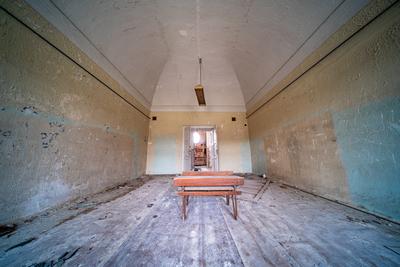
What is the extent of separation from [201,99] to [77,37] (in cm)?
297

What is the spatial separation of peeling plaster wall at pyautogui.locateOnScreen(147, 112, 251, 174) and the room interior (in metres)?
1.75

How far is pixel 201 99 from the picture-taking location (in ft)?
13.8

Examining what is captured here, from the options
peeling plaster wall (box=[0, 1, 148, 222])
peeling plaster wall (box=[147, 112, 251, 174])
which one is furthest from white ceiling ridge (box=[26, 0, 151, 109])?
peeling plaster wall (box=[147, 112, 251, 174])

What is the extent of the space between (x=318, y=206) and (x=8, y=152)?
432 centimetres

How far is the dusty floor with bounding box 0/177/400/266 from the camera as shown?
3.39ft

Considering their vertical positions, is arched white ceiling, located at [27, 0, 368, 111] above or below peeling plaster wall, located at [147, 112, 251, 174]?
above

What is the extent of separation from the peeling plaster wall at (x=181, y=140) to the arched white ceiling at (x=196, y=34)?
1.44m

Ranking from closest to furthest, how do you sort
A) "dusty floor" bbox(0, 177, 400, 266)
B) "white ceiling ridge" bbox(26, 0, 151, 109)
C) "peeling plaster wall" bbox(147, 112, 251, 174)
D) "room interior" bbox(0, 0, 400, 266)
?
"dusty floor" bbox(0, 177, 400, 266), "room interior" bbox(0, 0, 400, 266), "white ceiling ridge" bbox(26, 0, 151, 109), "peeling plaster wall" bbox(147, 112, 251, 174)

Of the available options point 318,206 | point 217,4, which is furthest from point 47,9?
point 318,206

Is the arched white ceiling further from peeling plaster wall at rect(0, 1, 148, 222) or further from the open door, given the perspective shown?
the open door

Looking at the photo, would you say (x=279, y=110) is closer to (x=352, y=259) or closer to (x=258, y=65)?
(x=258, y=65)

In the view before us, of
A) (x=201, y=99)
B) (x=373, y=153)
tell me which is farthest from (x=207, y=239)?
(x=201, y=99)

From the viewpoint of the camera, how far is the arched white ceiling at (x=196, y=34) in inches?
89.0

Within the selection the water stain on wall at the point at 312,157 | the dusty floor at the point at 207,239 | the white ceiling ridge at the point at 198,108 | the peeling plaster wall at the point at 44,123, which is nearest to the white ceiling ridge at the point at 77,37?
the peeling plaster wall at the point at 44,123
